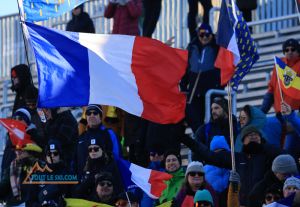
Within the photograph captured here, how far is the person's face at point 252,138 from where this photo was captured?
76.1ft

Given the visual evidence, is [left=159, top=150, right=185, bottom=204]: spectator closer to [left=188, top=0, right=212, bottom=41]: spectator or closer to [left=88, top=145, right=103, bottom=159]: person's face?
[left=88, top=145, right=103, bottom=159]: person's face

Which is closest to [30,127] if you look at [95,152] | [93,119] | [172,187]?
[93,119]

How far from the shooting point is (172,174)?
78.4 feet

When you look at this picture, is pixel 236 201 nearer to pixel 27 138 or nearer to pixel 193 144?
pixel 193 144

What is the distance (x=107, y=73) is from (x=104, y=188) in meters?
1.45

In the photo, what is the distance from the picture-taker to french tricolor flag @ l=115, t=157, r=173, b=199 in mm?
23609

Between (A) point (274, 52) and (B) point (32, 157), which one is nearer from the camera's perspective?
(B) point (32, 157)

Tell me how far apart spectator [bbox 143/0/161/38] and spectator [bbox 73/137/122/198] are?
16.1 feet

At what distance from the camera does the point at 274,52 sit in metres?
29.4

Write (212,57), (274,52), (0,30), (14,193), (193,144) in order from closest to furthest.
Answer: (193,144), (14,193), (212,57), (274,52), (0,30)

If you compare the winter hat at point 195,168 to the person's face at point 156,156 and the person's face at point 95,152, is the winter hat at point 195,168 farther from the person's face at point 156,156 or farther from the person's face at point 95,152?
the person's face at point 156,156

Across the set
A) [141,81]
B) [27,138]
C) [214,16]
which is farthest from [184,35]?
[141,81]

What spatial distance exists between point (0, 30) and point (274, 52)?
7600mm

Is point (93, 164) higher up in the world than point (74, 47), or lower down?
lower down
